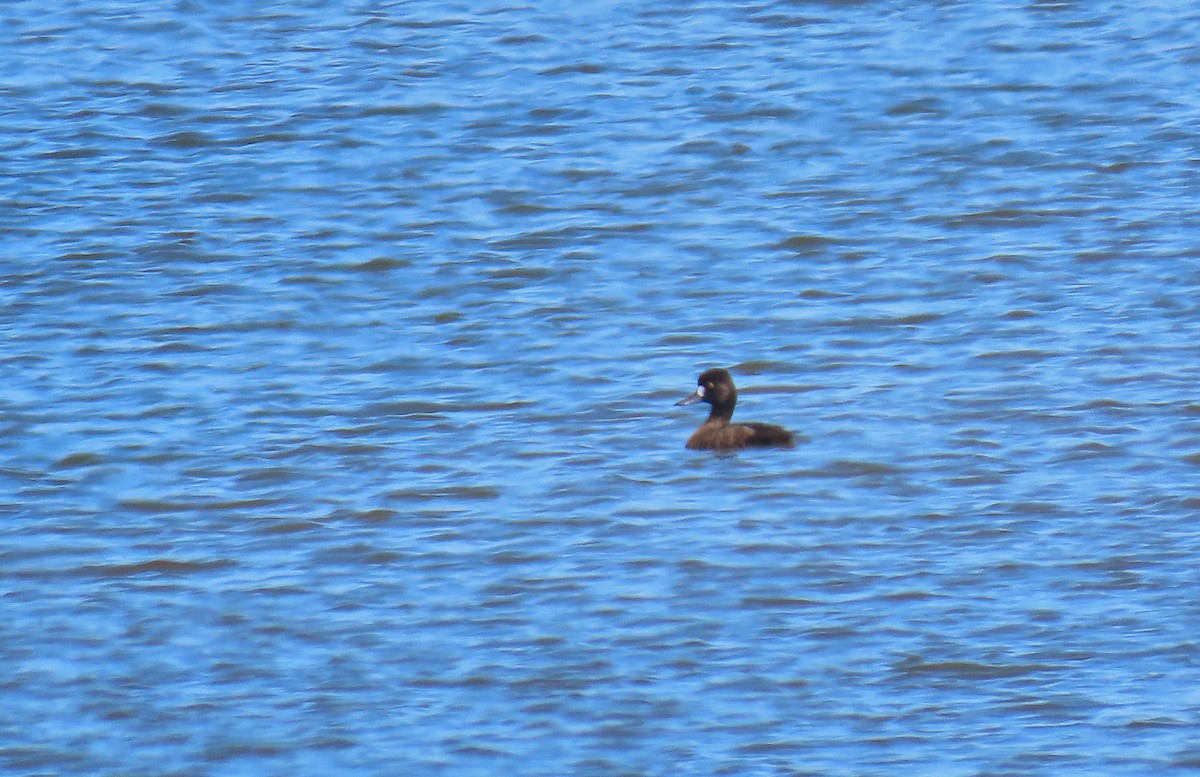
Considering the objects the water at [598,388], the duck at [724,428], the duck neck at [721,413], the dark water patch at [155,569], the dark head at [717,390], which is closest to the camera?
the water at [598,388]

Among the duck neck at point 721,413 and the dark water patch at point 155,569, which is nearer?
the dark water patch at point 155,569

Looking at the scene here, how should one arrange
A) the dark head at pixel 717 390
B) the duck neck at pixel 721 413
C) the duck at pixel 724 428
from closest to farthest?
the duck at pixel 724 428
the duck neck at pixel 721 413
the dark head at pixel 717 390

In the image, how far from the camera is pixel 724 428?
36.8 feet

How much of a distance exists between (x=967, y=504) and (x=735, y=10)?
10626mm

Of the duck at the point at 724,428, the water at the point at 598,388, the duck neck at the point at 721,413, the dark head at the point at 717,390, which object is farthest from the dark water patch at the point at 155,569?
the dark head at the point at 717,390

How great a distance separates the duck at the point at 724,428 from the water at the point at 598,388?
4.0 inches

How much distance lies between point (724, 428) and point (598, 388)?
1.11 metres

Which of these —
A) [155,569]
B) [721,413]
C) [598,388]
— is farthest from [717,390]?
[155,569]

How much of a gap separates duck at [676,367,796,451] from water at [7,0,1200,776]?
10cm

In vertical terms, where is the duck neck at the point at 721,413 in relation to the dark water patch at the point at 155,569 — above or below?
below

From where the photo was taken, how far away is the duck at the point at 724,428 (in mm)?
11203

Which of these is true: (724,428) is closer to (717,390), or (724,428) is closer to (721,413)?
(721,413)

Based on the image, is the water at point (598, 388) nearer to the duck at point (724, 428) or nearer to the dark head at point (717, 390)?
the duck at point (724, 428)

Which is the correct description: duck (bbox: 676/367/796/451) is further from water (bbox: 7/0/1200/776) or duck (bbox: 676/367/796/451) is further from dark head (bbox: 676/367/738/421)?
water (bbox: 7/0/1200/776)
